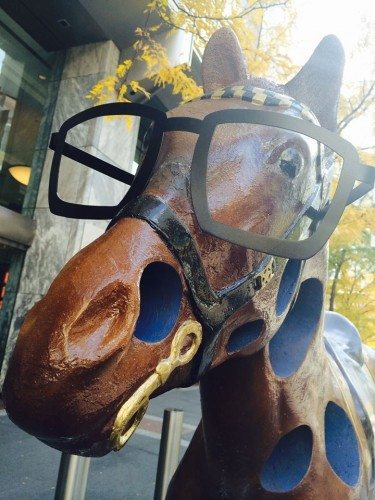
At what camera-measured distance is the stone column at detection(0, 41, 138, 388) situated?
238 inches

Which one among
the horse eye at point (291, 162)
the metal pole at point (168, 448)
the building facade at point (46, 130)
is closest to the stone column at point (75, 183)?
the building facade at point (46, 130)

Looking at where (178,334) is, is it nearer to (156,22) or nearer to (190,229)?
(190,229)

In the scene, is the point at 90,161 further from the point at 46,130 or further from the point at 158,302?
the point at 46,130

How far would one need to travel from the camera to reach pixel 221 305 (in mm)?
1003

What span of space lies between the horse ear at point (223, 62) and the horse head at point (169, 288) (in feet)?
0.57

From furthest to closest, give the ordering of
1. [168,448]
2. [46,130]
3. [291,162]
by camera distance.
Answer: [46,130] → [168,448] → [291,162]

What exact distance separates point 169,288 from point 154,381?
0.66 ft

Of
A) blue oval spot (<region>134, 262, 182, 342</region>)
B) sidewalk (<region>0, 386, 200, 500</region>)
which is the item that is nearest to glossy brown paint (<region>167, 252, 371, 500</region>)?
blue oval spot (<region>134, 262, 182, 342</region>)

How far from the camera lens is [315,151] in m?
1.20

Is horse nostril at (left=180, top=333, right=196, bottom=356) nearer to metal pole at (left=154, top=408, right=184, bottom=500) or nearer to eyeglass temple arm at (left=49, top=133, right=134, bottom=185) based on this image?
eyeglass temple arm at (left=49, top=133, right=134, bottom=185)

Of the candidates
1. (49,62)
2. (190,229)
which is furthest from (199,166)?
(49,62)

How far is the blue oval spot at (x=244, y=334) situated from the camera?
1.18 meters

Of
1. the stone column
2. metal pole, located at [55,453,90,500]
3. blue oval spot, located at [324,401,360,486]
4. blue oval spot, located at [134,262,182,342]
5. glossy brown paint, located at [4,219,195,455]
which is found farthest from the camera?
the stone column

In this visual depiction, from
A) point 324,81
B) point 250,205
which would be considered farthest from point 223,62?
point 250,205
